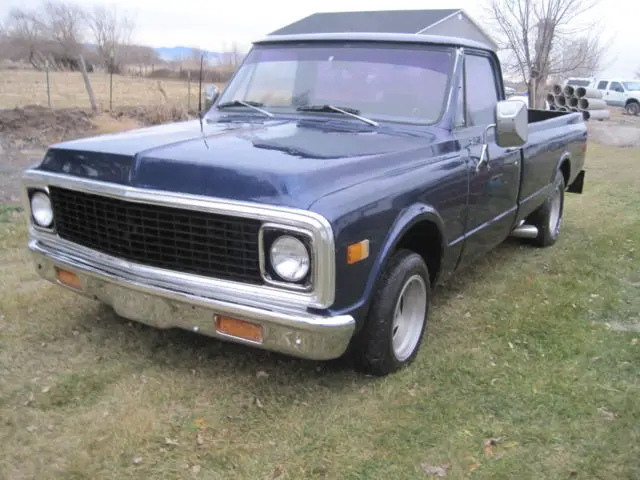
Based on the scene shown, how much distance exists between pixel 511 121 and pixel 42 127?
11108 mm

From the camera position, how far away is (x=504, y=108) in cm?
400

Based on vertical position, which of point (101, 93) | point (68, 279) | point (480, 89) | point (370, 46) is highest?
point (370, 46)

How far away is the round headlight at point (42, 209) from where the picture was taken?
3.60m

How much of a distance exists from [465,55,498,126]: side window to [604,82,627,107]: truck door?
3284cm

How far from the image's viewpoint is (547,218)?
20.5 feet

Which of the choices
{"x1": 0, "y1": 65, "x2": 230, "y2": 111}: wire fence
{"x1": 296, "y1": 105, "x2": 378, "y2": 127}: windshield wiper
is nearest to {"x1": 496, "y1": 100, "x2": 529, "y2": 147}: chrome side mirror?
{"x1": 296, "y1": 105, "x2": 378, "y2": 127}: windshield wiper

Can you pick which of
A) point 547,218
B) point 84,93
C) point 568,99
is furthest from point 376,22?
point 547,218

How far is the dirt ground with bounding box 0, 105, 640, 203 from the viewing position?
31.5 feet

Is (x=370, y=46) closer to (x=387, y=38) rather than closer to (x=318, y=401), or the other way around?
(x=387, y=38)

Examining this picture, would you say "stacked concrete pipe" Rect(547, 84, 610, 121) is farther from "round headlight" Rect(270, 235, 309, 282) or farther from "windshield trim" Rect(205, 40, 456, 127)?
"round headlight" Rect(270, 235, 309, 282)

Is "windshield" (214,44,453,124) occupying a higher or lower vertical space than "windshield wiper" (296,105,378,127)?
higher

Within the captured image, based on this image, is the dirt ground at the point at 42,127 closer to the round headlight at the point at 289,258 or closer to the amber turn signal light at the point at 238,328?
the amber turn signal light at the point at 238,328

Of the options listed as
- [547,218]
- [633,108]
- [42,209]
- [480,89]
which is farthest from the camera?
[633,108]

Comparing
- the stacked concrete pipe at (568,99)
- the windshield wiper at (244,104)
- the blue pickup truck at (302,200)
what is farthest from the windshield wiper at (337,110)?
the stacked concrete pipe at (568,99)
